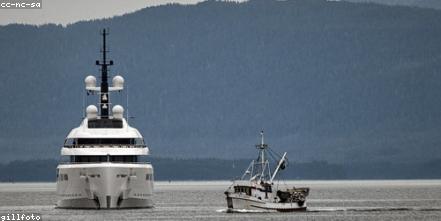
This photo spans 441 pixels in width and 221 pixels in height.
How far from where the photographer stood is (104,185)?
13325cm

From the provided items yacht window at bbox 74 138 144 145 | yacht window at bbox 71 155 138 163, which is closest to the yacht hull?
yacht window at bbox 71 155 138 163

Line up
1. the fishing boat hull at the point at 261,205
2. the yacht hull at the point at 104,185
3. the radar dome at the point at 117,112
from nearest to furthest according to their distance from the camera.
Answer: the yacht hull at the point at 104,185, the radar dome at the point at 117,112, the fishing boat hull at the point at 261,205

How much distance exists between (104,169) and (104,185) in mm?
1679

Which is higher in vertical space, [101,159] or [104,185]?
[101,159]

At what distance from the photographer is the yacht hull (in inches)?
A: 5244

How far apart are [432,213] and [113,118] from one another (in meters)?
37.7

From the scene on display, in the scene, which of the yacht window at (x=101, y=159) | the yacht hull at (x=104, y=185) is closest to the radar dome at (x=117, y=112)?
the yacht window at (x=101, y=159)

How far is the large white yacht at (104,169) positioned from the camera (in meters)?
134

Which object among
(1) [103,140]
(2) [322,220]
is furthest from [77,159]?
(2) [322,220]

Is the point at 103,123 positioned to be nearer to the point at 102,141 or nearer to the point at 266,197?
the point at 102,141

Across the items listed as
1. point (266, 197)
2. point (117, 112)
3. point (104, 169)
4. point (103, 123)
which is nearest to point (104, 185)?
point (104, 169)

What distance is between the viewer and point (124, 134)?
137 meters

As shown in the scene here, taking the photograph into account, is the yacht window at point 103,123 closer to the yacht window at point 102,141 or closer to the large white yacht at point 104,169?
the large white yacht at point 104,169

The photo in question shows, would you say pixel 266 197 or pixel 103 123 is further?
pixel 266 197
